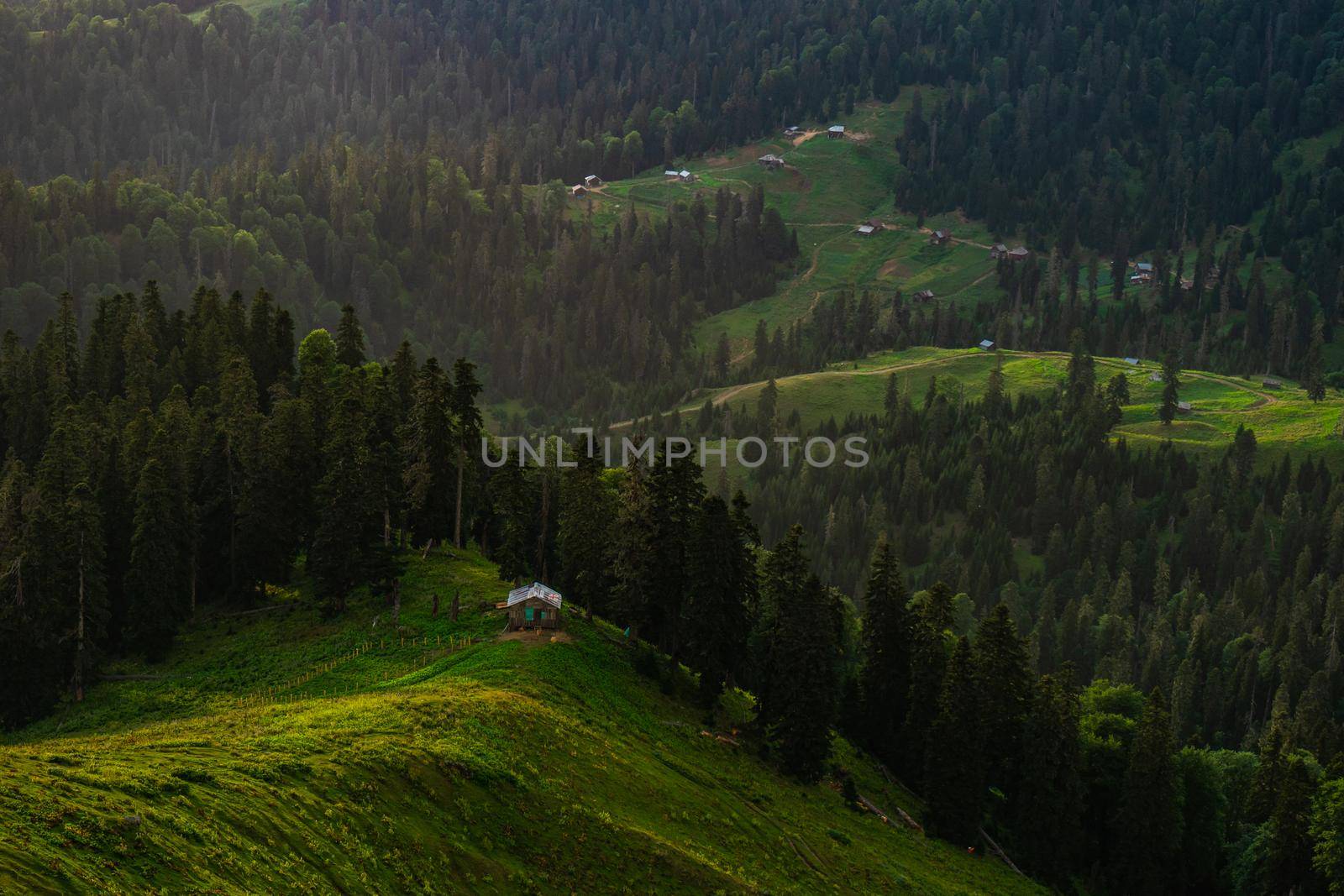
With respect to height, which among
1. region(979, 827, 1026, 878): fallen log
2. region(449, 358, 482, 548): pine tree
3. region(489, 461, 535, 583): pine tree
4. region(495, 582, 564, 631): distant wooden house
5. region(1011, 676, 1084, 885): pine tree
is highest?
region(449, 358, 482, 548): pine tree

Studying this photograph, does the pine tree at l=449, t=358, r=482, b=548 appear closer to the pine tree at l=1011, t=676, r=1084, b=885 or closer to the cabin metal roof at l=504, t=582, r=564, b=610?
the cabin metal roof at l=504, t=582, r=564, b=610

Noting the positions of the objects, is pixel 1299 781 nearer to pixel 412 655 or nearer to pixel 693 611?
pixel 693 611

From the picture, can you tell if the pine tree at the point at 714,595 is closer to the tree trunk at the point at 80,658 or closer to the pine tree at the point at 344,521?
the pine tree at the point at 344,521

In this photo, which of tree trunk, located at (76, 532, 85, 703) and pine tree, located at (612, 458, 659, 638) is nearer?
tree trunk, located at (76, 532, 85, 703)

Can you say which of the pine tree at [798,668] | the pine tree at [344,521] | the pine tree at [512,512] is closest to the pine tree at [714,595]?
the pine tree at [798,668]

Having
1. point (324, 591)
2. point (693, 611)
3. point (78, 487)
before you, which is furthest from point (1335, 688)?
point (78, 487)

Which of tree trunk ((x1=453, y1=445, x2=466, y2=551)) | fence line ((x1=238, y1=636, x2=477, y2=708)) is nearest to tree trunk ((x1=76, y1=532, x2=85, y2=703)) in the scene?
fence line ((x1=238, y1=636, x2=477, y2=708))
